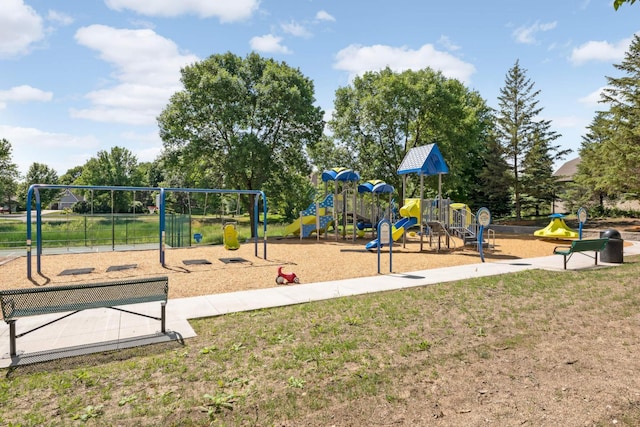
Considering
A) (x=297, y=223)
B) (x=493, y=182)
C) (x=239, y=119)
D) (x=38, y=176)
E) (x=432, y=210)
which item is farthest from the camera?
(x=38, y=176)

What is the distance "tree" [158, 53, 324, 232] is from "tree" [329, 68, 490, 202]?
4.21 m

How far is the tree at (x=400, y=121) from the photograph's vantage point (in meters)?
27.2

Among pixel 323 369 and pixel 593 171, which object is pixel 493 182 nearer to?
pixel 593 171

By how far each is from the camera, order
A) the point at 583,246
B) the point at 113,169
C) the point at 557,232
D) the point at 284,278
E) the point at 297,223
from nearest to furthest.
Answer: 1. the point at 284,278
2. the point at 583,246
3. the point at 557,232
4. the point at 297,223
5. the point at 113,169

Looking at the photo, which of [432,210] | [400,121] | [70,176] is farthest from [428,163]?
[70,176]

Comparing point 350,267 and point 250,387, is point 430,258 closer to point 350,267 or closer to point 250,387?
point 350,267

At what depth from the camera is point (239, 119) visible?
2486cm

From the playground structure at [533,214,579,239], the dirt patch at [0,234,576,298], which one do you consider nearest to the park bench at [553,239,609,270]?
the dirt patch at [0,234,576,298]

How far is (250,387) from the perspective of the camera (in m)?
3.88

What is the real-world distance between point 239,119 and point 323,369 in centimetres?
2282

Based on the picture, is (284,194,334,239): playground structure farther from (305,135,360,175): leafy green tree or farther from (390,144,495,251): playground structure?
(305,135,360,175): leafy green tree

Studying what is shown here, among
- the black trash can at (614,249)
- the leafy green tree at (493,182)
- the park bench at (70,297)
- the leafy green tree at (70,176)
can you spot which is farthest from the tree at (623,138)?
the leafy green tree at (70,176)

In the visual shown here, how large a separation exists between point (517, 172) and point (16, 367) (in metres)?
34.5

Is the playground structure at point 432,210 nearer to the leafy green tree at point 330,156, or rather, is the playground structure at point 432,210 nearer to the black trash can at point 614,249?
the black trash can at point 614,249
